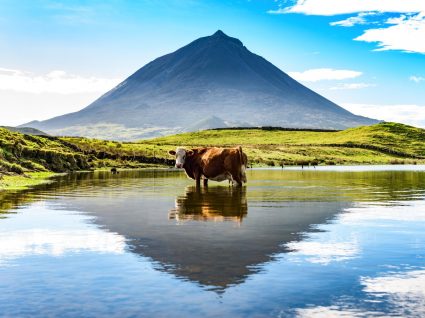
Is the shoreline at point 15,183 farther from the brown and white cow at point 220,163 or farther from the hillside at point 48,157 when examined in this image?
the brown and white cow at point 220,163

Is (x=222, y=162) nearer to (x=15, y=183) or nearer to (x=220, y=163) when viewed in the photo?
(x=220, y=163)

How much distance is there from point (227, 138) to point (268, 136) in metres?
13.3

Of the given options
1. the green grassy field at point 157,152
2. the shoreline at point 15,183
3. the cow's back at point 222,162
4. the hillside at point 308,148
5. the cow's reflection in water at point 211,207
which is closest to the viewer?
the cow's reflection in water at point 211,207

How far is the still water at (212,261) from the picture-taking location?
1023 centimetres

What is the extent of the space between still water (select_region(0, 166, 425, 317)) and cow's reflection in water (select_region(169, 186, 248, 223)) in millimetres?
85

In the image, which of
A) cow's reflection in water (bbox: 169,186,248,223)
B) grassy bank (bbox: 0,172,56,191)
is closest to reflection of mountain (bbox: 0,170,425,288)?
cow's reflection in water (bbox: 169,186,248,223)

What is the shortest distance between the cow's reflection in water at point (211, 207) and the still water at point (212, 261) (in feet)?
0.28

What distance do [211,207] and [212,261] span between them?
1249 cm

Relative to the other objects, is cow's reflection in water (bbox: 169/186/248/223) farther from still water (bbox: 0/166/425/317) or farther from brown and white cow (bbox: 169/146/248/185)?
brown and white cow (bbox: 169/146/248/185)

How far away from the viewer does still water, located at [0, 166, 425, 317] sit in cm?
1023

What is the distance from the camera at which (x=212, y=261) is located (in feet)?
45.3

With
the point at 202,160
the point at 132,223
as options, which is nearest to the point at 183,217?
the point at 132,223

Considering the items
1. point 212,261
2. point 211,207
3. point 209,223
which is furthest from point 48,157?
point 212,261

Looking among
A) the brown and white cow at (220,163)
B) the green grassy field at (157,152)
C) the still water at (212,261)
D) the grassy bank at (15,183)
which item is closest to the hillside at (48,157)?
the green grassy field at (157,152)
